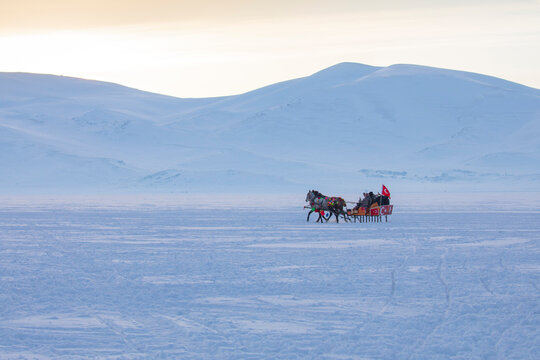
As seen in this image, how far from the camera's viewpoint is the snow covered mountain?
275 feet

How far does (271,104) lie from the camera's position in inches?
4916

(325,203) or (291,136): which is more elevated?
(291,136)

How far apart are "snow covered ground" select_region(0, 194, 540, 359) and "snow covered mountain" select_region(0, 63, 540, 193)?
56330mm

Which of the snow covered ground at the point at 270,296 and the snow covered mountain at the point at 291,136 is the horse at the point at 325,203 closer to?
the snow covered ground at the point at 270,296

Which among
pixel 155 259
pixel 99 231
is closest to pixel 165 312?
pixel 155 259

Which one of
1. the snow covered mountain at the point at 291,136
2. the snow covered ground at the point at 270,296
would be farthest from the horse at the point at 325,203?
the snow covered mountain at the point at 291,136

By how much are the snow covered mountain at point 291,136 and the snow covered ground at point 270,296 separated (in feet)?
185

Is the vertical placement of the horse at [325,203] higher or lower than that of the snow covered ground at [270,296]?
higher

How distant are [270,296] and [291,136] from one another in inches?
3856

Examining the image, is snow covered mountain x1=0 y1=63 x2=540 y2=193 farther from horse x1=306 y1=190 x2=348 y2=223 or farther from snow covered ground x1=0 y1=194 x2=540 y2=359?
snow covered ground x1=0 y1=194 x2=540 y2=359

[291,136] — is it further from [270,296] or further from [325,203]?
[270,296]

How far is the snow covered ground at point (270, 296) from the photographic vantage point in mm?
8250

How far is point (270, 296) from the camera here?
11141 mm

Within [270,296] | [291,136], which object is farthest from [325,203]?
[291,136]
